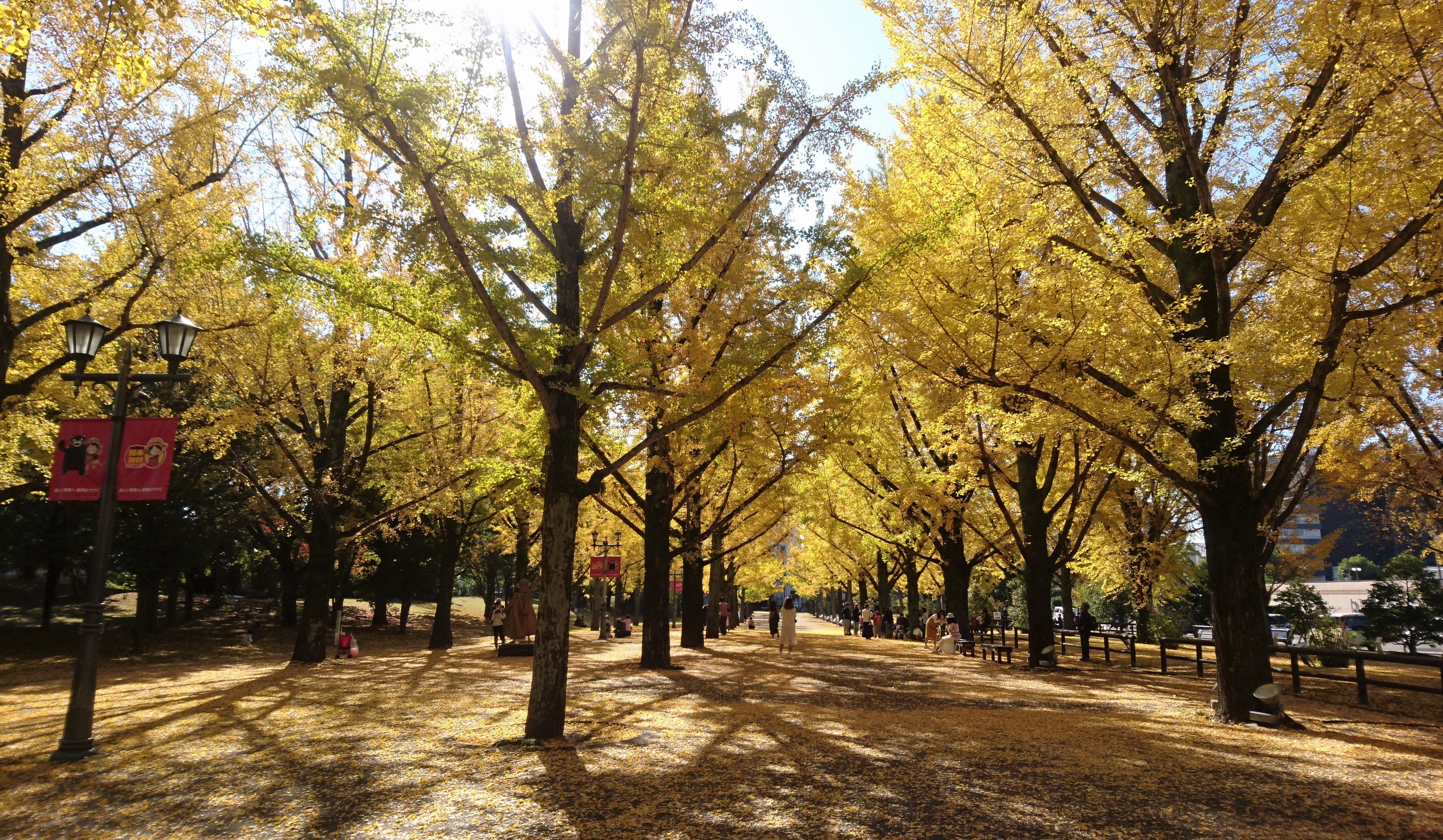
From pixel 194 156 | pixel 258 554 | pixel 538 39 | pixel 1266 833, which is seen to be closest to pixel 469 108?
pixel 538 39

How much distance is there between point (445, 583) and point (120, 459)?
Answer: 13888 mm

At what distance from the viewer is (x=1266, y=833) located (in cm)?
471

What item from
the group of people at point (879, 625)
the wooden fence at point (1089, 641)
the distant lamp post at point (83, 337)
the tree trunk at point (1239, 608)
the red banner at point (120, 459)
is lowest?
the group of people at point (879, 625)

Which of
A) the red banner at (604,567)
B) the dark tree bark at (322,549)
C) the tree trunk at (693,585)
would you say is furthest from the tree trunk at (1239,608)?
the red banner at (604,567)

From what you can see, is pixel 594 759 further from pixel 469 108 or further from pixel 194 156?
pixel 194 156

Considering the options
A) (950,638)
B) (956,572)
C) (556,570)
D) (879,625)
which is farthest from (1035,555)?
(879,625)

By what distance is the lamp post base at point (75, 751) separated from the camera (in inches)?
254

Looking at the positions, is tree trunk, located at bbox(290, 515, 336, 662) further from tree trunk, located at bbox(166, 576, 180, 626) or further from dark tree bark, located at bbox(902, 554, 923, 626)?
dark tree bark, located at bbox(902, 554, 923, 626)

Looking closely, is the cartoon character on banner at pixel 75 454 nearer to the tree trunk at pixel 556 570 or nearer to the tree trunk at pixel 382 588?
the tree trunk at pixel 556 570

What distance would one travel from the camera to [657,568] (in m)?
14.4

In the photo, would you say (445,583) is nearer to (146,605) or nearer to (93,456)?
(146,605)

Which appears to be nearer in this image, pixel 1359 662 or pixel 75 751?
pixel 75 751

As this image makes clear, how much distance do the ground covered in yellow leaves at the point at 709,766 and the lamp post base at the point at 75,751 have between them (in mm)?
155

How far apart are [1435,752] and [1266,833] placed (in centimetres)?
417
